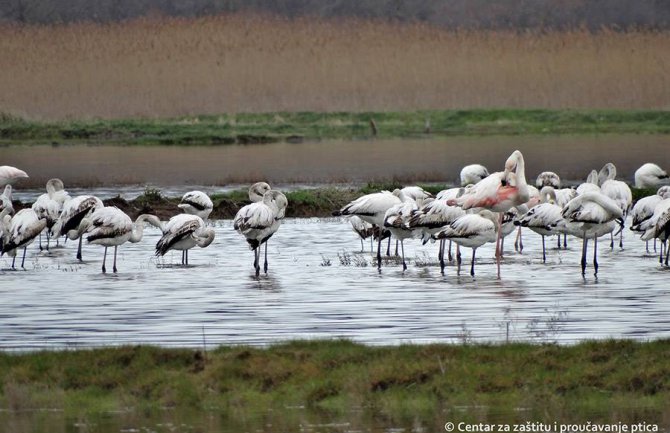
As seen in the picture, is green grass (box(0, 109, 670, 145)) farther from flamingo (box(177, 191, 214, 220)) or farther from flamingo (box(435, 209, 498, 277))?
flamingo (box(435, 209, 498, 277))

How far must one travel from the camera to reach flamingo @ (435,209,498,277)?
54.5 feet

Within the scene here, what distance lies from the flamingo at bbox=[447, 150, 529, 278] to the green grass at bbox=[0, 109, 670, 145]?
110 ft

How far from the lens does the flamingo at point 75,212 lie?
19.1 metres

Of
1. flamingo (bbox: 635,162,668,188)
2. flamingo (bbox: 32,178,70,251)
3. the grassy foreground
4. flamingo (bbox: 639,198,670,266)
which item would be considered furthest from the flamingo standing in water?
flamingo (bbox: 635,162,668,188)

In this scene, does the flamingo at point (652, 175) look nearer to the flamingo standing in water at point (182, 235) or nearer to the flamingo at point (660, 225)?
the flamingo at point (660, 225)

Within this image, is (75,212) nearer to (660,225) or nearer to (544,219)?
(544,219)

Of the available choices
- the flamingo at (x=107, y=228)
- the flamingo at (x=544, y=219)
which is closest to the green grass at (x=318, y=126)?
the flamingo at (x=107, y=228)

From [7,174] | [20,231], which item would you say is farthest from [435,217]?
[7,174]

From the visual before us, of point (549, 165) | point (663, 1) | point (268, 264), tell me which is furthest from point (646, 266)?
point (663, 1)

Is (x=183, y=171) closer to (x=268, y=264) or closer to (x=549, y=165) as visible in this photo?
(x=549, y=165)

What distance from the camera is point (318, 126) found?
57281 millimetres

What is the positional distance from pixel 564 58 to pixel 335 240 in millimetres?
39376

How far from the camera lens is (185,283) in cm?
1648

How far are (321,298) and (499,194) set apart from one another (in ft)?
11.1
